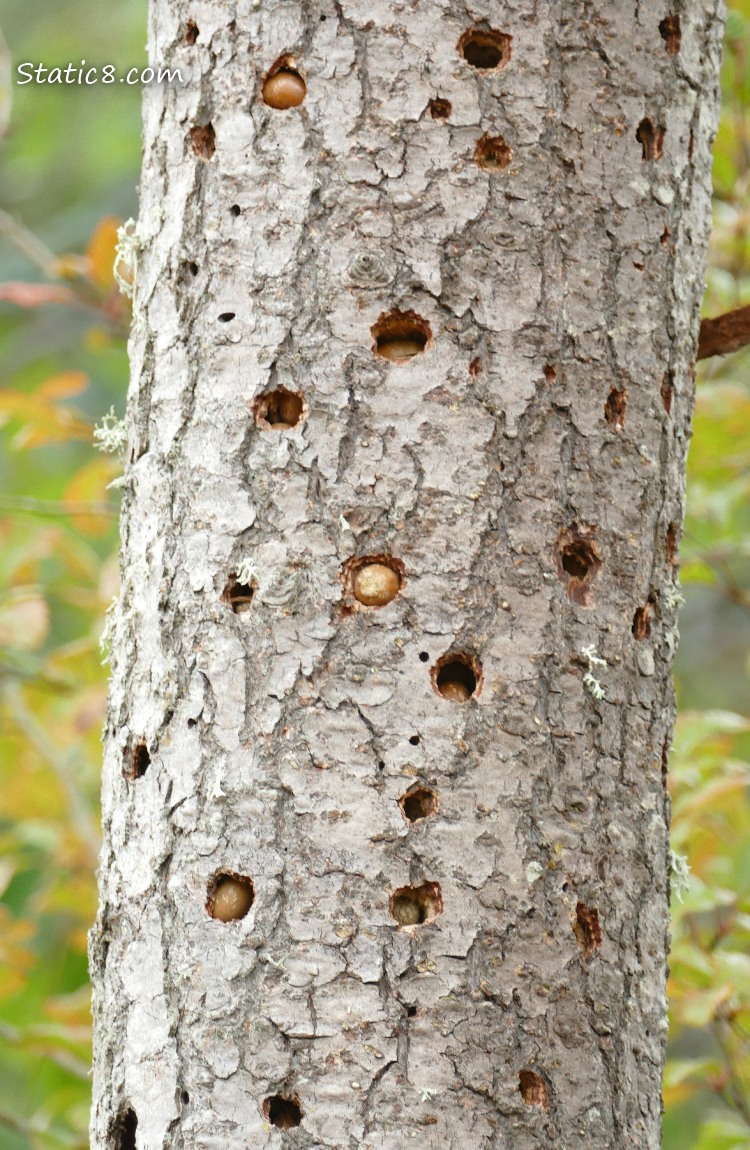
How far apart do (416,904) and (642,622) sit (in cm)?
44

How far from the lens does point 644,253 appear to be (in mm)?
1495

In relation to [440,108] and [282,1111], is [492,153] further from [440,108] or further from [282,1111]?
[282,1111]

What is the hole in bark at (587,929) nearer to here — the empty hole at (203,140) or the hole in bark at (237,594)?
the hole in bark at (237,594)

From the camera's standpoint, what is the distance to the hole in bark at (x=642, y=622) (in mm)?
1482

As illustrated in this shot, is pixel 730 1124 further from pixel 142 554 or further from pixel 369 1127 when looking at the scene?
pixel 142 554

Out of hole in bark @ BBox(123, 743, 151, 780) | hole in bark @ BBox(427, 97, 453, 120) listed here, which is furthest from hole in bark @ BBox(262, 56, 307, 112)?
hole in bark @ BBox(123, 743, 151, 780)

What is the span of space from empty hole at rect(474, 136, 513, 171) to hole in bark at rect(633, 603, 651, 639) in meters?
0.54

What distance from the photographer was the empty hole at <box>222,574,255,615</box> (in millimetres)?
1399

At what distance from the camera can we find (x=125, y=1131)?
1.43 meters

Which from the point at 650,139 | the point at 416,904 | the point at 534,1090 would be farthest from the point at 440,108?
the point at 534,1090

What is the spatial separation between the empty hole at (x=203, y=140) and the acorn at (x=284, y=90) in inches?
3.4

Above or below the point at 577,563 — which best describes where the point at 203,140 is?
above

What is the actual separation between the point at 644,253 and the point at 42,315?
4517mm

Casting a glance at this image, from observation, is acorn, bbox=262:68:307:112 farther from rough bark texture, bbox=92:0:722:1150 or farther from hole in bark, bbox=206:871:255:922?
hole in bark, bbox=206:871:255:922
